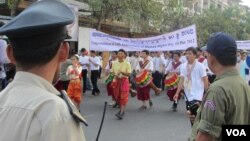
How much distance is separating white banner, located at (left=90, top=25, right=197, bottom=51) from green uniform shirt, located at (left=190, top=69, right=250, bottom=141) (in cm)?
987

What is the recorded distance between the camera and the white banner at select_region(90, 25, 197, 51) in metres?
12.8

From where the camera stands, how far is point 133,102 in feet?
42.3

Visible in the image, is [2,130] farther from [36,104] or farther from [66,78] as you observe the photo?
[66,78]

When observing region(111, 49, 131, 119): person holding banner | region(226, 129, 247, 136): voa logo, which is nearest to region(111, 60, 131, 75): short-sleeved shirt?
region(111, 49, 131, 119): person holding banner

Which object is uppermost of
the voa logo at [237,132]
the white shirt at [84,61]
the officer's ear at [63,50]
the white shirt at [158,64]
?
the officer's ear at [63,50]

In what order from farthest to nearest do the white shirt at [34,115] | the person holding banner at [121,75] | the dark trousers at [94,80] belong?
the dark trousers at [94,80]
the person holding banner at [121,75]
the white shirt at [34,115]

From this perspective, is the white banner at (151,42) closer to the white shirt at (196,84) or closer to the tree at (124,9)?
the tree at (124,9)

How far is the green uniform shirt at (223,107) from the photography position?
106 inches

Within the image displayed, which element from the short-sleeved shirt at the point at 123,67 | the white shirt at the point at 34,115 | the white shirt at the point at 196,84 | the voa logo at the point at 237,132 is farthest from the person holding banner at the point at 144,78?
the white shirt at the point at 34,115

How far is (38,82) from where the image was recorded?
1.52 metres

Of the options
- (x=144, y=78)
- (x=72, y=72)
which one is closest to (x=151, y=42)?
(x=144, y=78)

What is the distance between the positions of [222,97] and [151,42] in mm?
10642

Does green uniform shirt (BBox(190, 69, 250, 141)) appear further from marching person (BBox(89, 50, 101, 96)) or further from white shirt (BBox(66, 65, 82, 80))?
marching person (BBox(89, 50, 101, 96))

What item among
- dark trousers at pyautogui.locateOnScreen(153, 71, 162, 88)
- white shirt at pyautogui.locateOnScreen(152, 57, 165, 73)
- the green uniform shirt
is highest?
the green uniform shirt
